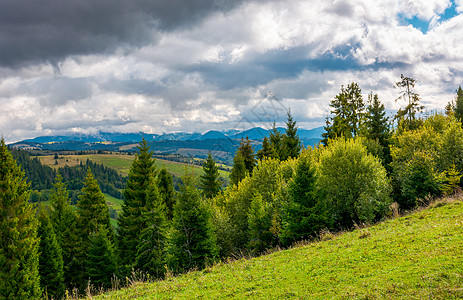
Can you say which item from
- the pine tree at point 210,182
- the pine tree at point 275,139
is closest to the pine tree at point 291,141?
the pine tree at point 275,139

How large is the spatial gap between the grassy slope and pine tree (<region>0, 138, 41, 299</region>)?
73.3 ft

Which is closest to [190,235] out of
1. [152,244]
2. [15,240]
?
[152,244]

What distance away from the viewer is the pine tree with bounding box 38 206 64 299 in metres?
36.3

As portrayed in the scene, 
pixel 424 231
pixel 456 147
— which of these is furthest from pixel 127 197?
pixel 456 147

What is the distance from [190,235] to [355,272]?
18836 mm

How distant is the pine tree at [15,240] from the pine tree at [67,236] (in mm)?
11414

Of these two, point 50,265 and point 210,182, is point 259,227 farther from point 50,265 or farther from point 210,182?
point 50,265

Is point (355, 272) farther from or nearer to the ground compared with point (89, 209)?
farther from the ground

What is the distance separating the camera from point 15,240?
28.9 metres

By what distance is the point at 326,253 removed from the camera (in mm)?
15289

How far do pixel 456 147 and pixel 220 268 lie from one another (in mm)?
33891

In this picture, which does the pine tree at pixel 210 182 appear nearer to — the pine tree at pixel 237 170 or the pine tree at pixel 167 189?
the pine tree at pixel 237 170

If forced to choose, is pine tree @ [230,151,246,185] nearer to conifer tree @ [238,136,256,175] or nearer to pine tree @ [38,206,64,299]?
conifer tree @ [238,136,256,175]

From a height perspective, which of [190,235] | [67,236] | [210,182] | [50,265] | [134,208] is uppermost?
[134,208]
